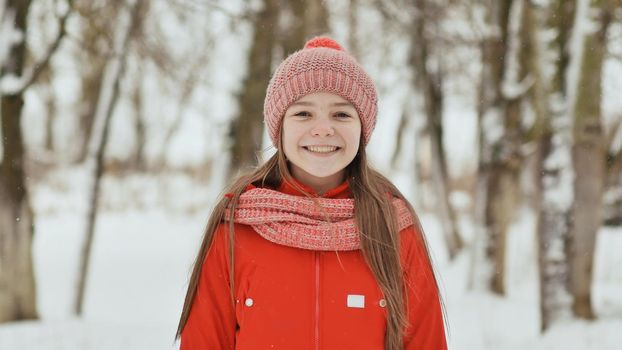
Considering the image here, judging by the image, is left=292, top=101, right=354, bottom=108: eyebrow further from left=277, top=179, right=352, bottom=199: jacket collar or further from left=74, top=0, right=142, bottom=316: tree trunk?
left=74, top=0, right=142, bottom=316: tree trunk

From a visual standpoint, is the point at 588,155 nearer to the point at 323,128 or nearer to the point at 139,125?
the point at 323,128

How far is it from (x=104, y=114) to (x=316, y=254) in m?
7.14

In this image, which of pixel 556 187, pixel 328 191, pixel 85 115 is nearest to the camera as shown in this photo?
pixel 328 191

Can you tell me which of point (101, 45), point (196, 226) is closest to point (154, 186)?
point (196, 226)

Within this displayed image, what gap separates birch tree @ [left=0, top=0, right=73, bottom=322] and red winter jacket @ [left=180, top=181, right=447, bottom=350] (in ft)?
16.7


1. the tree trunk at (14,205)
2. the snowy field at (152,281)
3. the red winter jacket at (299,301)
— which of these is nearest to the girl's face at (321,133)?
the red winter jacket at (299,301)

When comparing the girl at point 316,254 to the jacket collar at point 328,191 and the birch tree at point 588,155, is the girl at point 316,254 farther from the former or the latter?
the birch tree at point 588,155

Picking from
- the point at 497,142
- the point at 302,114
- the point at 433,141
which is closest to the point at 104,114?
the point at 497,142

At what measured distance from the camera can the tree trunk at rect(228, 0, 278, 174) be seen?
8.19 meters

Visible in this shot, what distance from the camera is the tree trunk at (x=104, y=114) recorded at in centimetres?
845

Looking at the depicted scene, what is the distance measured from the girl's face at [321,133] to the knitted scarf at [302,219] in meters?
0.11

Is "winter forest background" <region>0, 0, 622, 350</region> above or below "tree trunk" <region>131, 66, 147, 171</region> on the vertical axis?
below

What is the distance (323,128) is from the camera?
2295 mm

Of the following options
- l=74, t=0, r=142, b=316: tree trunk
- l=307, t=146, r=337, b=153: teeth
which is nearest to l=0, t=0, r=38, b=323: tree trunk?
l=74, t=0, r=142, b=316: tree trunk
